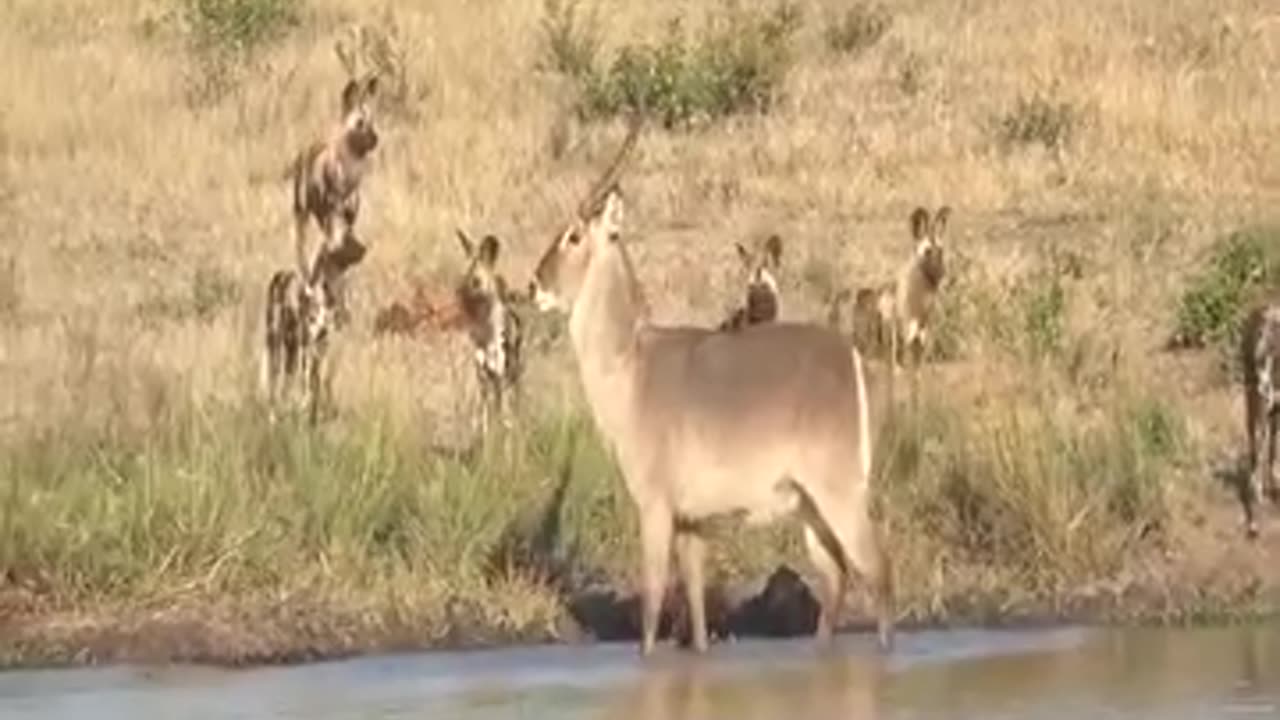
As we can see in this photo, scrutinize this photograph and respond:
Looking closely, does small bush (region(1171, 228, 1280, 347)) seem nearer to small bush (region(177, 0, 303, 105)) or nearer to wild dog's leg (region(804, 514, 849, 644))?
wild dog's leg (region(804, 514, 849, 644))

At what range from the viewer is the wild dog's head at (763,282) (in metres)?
19.0

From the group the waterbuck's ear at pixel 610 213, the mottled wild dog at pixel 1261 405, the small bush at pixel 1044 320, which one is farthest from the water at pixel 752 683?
the small bush at pixel 1044 320

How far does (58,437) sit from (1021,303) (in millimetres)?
5954

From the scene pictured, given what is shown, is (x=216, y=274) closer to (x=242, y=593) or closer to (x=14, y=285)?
(x=14, y=285)

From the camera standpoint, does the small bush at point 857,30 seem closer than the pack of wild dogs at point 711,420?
No

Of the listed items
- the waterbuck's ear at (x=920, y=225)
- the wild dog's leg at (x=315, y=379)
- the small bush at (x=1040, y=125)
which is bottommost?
the wild dog's leg at (x=315, y=379)

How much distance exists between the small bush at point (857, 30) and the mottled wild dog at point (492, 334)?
1105cm

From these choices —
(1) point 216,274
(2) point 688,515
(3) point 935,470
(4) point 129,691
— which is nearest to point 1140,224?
(1) point 216,274

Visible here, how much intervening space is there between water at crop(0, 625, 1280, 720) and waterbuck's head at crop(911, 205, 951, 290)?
15.1 feet

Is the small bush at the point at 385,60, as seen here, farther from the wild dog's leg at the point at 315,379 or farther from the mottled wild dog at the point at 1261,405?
the mottled wild dog at the point at 1261,405

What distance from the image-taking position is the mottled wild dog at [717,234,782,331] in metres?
19.0

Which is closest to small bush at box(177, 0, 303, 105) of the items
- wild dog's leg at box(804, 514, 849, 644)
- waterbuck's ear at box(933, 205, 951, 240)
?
waterbuck's ear at box(933, 205, 951, 240)

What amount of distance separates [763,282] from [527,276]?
9.53 feet

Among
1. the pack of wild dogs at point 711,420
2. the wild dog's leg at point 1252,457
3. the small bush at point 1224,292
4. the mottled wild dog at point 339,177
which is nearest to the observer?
the pack of wild dogs at point 711,420
